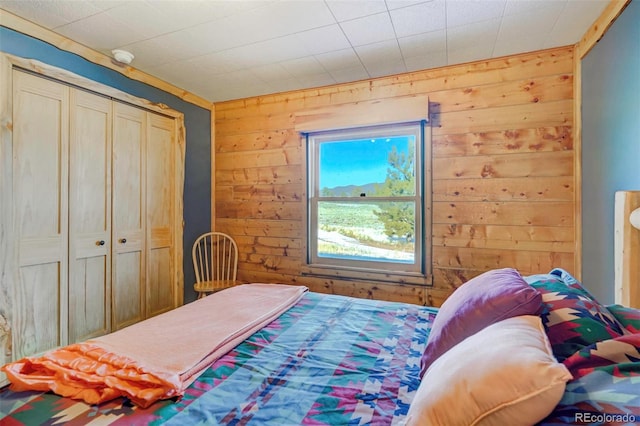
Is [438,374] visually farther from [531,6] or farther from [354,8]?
[531,6]

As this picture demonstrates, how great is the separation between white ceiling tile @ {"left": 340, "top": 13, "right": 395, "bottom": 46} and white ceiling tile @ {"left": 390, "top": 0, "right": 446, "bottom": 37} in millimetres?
51

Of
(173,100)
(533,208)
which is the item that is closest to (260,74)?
(173,100)

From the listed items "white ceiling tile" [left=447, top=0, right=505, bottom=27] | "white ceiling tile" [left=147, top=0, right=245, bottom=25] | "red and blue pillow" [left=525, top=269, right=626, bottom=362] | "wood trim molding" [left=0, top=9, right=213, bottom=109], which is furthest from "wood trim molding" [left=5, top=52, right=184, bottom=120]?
"red and blue pillow" [left=525, top=269, right=626, bottom=362]

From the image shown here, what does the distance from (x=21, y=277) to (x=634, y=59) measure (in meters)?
3.65

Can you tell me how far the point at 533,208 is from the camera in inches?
89.0

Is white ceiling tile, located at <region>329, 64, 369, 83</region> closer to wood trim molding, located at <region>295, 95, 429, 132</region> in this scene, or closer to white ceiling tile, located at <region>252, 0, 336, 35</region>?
wood trim molding, located at <region>295, 95, 429, 132</region>

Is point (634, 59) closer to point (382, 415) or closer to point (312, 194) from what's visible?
point (382, 415)

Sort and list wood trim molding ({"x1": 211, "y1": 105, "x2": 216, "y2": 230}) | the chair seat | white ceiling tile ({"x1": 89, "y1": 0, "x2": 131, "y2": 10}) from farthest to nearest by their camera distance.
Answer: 1. wood trim molding ({"x1": 211, "y1": 105, "x2": 216, "y2": 230})
2. the chair seat
3. white ceiling tile ({"x1": 89, "y1": 0, "x2": 131, "y2": 10})

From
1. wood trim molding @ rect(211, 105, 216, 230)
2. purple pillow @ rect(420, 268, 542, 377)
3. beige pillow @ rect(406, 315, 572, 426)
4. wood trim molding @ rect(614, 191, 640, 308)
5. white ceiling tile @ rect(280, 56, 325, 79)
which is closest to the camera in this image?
beige pillow @ rect(406, 315, 572, 426)

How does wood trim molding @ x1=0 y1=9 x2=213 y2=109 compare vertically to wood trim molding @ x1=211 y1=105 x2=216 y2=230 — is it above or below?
above

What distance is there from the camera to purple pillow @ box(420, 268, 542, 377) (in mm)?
921

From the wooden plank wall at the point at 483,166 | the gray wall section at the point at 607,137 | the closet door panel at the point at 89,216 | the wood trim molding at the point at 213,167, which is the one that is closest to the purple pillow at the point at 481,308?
the gray wall section at the point at 607,137

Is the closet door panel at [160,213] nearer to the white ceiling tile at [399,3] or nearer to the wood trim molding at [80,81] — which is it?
the wood trim molding at [80,81]

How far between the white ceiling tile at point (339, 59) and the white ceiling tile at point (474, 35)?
69 centimetres
